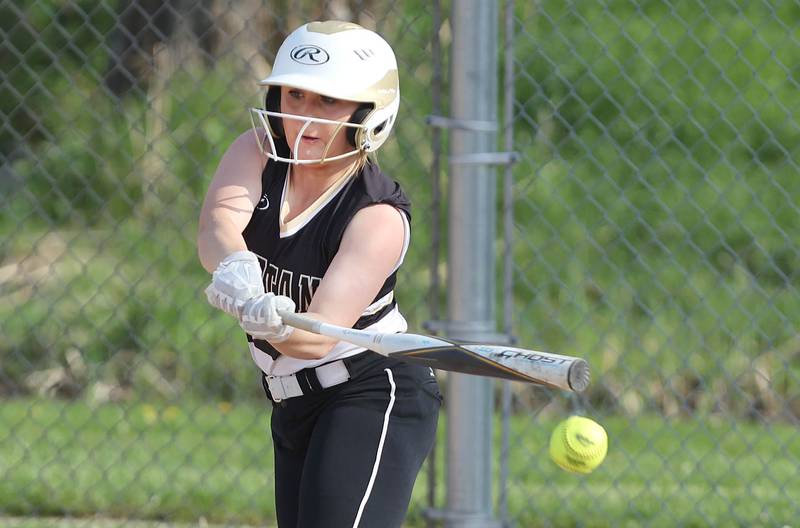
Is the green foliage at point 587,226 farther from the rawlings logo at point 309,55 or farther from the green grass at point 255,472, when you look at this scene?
the rawlings logo at point 309,55

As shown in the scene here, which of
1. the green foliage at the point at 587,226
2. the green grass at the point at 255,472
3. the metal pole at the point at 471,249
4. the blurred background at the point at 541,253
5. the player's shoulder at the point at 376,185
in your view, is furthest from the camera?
the green foliage at the point at 587,226

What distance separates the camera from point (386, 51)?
103 inches

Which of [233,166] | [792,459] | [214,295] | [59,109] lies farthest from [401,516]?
[59,109]

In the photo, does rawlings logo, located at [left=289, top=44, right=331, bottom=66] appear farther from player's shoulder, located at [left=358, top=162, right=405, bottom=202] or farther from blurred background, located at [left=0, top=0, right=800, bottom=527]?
blurred background, located at [left=0, top=0, right=800, bottom=527]

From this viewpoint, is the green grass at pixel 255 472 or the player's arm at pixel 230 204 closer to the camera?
the player's arm at pixel 230 204

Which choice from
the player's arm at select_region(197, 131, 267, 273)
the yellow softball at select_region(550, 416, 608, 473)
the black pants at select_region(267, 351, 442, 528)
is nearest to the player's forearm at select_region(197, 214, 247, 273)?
the player's arm at select_region(197, 131, 267, 273)

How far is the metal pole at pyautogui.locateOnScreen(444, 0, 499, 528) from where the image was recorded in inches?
123

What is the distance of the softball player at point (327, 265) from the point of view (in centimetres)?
247

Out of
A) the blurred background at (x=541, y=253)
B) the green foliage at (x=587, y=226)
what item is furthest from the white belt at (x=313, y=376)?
the green foliage at (x=587, y=226)

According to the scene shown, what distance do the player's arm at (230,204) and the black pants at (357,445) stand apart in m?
0.38

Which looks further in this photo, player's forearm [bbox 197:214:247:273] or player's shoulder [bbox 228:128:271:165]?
player's shoulder [bbox 228:128:271:165]

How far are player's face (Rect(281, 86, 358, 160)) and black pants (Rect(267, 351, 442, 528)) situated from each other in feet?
1.57

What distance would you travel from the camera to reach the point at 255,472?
4711 mm

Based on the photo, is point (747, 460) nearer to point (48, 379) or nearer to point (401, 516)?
point (401, 516)
